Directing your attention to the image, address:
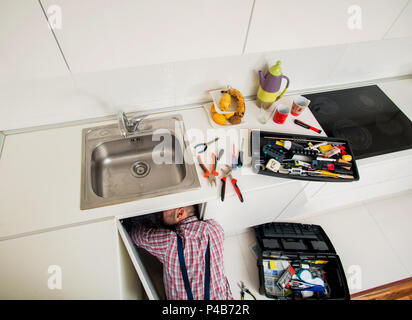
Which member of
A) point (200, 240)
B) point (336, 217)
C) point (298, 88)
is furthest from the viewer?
point (336, 217)

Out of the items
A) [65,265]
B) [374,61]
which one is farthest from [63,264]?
[374,61]

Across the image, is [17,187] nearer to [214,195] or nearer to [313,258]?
[214,195]

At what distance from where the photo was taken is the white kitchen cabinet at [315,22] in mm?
984

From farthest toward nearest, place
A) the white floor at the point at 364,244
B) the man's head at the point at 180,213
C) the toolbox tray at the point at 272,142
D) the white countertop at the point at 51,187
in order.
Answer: the white floor at the point at 364,244
the man's head at the point at 180,213
the toolbox tray at the point at 272,142
the white countertop at the point at 51,187

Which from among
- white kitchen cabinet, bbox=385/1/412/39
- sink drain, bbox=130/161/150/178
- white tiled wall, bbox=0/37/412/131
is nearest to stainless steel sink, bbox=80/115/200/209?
sink drain, bbox=130/161/150/178

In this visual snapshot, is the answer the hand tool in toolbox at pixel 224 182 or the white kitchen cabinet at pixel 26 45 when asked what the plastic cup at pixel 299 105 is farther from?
the white kitchen cabinet at pixel 26 45

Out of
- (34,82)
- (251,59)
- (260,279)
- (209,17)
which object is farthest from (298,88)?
(34,82)

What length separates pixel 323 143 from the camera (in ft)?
3.69

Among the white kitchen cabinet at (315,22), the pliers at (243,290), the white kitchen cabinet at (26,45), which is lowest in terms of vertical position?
the pliers at (243,290)

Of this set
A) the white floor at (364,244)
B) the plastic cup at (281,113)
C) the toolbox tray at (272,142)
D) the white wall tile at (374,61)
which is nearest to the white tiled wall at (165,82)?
the white wall tile at (374,61)

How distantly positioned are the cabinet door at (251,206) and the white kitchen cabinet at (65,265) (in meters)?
0.48

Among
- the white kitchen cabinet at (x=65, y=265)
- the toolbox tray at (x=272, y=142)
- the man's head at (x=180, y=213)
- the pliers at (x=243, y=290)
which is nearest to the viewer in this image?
the white kitchen cabinet at (x=65, y=265)

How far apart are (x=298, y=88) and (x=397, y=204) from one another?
4.78 feet

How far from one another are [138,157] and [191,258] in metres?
0.62
